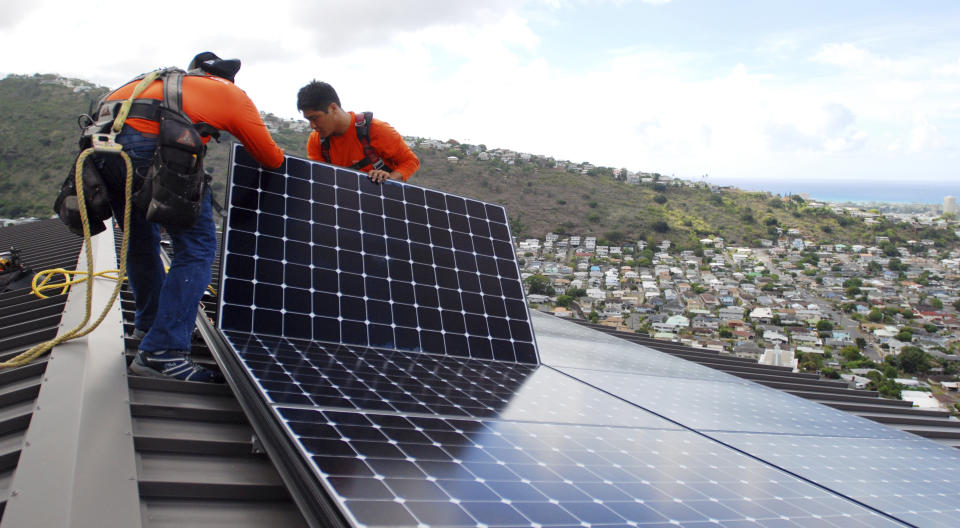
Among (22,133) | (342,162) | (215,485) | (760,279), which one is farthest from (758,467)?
(22,133)

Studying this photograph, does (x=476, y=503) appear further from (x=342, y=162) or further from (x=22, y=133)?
(x=22, y=133)

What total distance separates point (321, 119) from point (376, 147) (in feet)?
2.74

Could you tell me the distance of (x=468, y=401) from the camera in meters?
4.30

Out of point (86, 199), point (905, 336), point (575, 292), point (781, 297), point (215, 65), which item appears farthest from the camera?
point (781, 297)

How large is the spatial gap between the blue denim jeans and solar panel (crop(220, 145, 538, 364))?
56 cm

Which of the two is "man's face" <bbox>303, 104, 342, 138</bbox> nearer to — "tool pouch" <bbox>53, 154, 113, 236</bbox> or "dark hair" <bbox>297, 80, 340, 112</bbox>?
"dark hair" <bbox>297, 80, 340, 112</bbox>

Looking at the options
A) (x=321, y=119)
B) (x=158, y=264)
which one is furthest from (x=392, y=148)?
(x=158, y=264)

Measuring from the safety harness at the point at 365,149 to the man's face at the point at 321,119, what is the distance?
0.36 m

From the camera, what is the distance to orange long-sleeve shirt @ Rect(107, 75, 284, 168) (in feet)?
14.7

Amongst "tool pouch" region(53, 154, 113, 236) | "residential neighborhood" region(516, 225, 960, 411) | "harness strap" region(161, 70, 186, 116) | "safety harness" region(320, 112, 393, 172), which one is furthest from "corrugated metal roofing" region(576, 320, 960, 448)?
"residential neighborhood" region(516, 225, 960, 411)

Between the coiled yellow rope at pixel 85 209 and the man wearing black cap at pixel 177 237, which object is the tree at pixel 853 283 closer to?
the man wearing black cap at pixel 177 237

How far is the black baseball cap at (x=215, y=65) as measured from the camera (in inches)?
195

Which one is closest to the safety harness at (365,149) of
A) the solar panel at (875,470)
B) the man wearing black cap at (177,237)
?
the man wearing black cap at (177,237)

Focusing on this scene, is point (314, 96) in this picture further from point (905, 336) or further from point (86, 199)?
point (905, 336)
